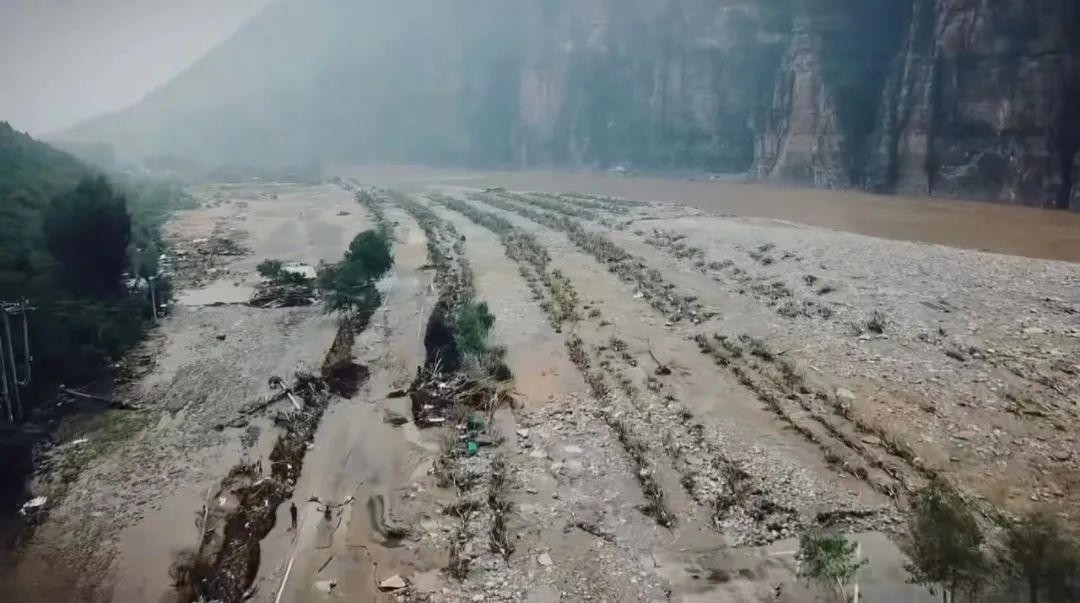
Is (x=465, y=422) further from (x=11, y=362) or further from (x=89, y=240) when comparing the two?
(x=89, y=240)

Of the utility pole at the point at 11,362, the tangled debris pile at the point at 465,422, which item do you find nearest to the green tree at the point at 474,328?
the tangled debris pile at the point at 465,422

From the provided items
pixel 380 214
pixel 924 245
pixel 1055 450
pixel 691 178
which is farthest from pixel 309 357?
pixel 691 178

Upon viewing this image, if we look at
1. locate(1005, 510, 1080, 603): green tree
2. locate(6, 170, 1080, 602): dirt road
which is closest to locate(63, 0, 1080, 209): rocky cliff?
locate(6, 170, 1080, 602): dirt road

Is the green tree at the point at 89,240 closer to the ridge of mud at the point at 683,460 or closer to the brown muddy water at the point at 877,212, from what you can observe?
the ridge of mud at the point at 683,460

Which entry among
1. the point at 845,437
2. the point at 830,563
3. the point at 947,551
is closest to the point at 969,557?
the point at 947,551

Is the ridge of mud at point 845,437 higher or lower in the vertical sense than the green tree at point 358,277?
lower

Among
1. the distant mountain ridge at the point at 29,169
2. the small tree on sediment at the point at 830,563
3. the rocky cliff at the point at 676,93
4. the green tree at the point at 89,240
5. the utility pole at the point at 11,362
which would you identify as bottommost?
the small tree on sediment at the point at 830,563
